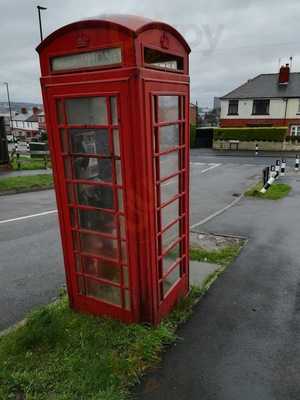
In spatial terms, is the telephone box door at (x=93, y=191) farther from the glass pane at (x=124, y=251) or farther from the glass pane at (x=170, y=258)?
the glass pane at (x=170, y=258)

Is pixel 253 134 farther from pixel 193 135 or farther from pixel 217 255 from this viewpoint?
pixel 217 255

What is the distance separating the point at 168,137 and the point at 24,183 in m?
10.5

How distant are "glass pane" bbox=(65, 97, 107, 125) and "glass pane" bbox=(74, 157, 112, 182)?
0.36 m

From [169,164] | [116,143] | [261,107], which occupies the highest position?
[261,107]

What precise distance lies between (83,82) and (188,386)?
286 centimetres

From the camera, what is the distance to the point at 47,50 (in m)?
2.92

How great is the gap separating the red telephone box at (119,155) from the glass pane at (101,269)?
0.01 meters

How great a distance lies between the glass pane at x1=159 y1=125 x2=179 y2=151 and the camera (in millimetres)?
3088

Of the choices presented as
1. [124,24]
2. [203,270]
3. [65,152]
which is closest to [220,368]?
[203,270]

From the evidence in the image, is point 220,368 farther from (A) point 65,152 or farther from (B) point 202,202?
(B) point 202,202

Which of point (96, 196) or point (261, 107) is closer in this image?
point (96, 196)

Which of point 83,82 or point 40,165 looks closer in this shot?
point 83,82

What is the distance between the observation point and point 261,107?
31094 millimetres

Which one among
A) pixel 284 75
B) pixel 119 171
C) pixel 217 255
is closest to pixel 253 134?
pixel 284 75
